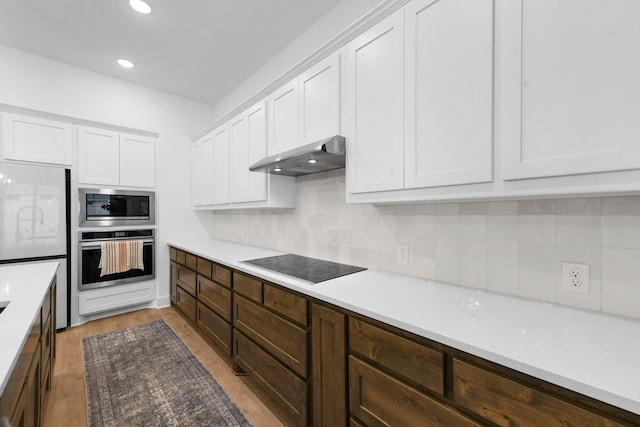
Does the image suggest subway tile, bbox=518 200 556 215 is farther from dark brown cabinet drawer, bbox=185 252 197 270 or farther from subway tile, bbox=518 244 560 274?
dark brown cabinet drawer, bbox=185 252 197 270

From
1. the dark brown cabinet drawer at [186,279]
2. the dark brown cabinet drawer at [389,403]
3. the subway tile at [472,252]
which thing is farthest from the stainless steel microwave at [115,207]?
the subway tile at [472,252]

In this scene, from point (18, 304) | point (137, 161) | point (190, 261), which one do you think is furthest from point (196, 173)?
point (18, 304)

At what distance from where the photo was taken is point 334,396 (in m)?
1.31

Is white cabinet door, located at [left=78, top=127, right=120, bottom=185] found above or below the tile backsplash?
above

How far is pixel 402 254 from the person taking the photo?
172 cm

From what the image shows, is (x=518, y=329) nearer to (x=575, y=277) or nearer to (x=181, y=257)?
(x=575, y=277)

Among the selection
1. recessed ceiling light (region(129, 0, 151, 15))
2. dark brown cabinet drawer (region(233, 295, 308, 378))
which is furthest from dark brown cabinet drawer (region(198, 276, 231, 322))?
recessed ceiling light (region(129, 0, 151, 15))

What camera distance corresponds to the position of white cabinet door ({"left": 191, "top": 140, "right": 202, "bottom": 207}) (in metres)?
3.67

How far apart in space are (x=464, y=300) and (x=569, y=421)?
0.57 metres

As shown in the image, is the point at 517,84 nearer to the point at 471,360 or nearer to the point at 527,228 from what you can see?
the point at 527,228

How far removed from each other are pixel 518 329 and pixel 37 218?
395cm

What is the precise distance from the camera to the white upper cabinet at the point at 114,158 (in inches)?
123

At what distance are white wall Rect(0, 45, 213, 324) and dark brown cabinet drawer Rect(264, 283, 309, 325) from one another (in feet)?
8.65

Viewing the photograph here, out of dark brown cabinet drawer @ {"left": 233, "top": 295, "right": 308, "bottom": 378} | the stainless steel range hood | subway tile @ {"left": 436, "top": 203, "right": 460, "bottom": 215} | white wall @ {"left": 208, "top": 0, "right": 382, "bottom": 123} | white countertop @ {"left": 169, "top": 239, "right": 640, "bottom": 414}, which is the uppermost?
white wall @ {"left": 208, "top": 0, "right": 382, "bottom": 123}
